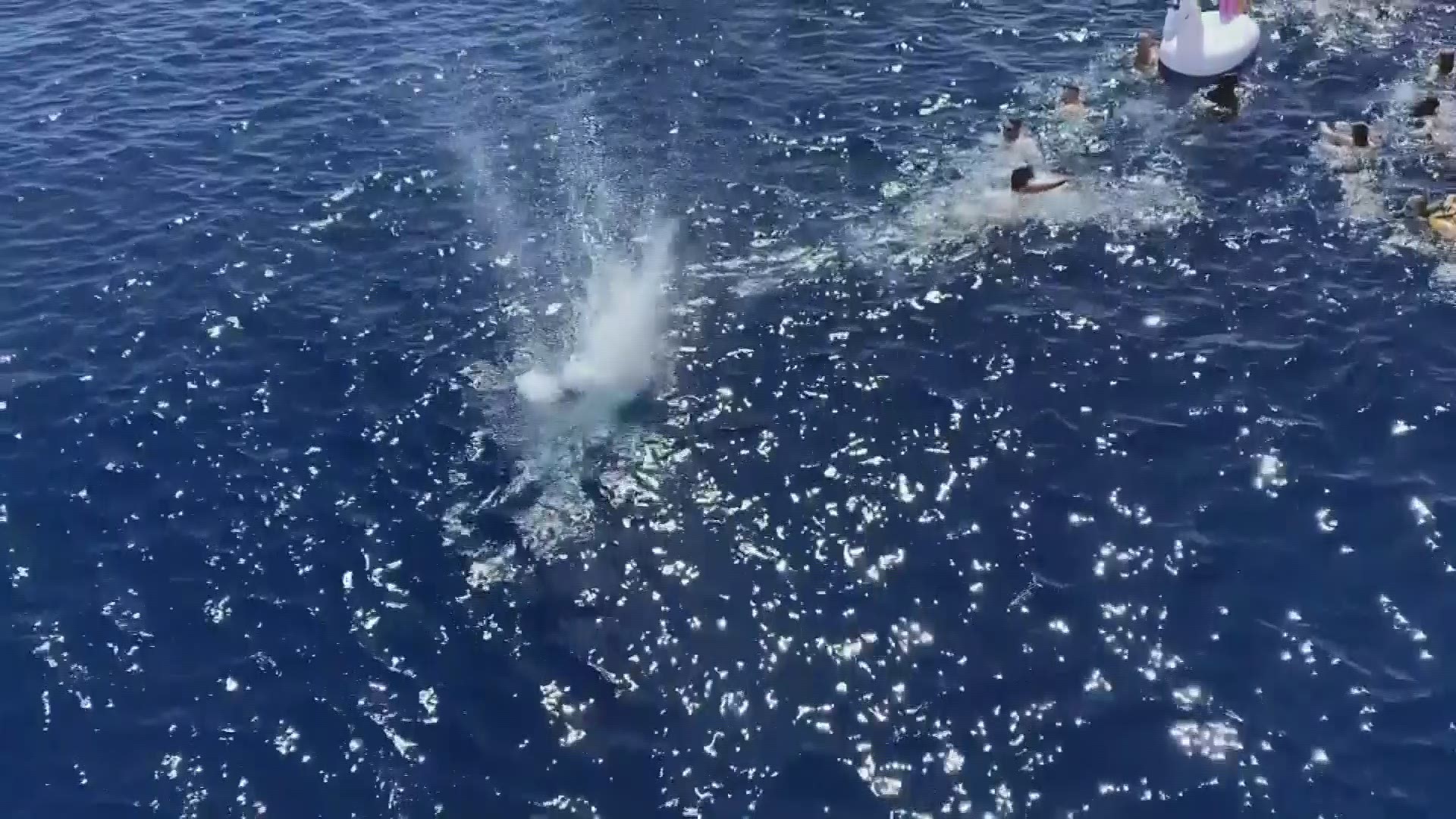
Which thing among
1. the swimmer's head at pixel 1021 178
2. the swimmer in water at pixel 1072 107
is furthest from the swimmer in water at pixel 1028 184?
the swimmer in water at pixel 1072 107

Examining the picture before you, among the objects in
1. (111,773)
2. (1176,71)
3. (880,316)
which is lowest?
(111,773)

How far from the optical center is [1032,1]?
194ft

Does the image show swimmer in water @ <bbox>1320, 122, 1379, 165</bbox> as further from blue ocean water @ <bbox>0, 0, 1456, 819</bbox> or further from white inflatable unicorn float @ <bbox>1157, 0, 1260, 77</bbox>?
white inflatable unicorn float @ <bbox>1157, 0, 1260, 77</bbox>

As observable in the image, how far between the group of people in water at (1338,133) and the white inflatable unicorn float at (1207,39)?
2.50 ft

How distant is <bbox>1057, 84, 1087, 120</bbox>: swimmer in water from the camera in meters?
50.3

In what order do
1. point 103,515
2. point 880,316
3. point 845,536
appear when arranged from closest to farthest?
point 845,536
point 103,515
point 880,316

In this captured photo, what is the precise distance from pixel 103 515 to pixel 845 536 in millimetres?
22720

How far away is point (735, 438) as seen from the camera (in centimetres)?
3788

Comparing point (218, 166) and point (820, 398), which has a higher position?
point (218, 166)

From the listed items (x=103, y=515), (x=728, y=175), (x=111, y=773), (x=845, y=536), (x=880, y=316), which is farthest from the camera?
(x=728, y=175)

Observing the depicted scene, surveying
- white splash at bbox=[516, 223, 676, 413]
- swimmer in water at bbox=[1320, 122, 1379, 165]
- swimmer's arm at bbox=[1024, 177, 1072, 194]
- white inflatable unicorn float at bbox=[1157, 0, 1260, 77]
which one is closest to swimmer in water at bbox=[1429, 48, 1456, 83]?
swimmer in water at bbox=[1320, 122, 1379, 165]

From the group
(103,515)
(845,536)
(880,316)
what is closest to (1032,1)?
(880,316)

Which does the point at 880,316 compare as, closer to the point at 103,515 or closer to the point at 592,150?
the point at 592,150

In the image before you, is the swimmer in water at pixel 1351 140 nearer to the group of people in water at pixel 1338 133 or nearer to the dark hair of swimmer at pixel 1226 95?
the group of people in water at pixel 1338 133
